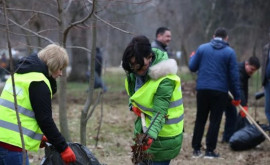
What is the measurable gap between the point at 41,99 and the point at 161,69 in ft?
3.17

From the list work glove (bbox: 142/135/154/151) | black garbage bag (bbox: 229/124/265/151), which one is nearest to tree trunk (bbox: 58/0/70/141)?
work glove (bbox: 142/135/154/151)

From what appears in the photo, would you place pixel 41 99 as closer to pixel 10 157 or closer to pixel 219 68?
pixel 10 157

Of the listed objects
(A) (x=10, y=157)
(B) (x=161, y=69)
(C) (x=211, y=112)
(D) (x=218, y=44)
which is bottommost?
(C) (x=211, y=112)

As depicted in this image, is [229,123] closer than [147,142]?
No

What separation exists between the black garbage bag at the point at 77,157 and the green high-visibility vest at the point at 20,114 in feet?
0.72

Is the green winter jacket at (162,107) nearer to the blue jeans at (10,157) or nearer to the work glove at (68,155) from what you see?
the work glove at (68,155)

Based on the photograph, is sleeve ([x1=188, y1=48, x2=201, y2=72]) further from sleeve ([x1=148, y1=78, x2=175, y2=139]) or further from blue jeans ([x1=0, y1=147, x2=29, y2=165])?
blue jeans ([x1=0, y1=147, x2=29, y2=165])

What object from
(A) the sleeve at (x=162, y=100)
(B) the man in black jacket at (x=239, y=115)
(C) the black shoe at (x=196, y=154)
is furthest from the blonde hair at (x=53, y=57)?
(B) the man in black jacket at (x=239, y=115)

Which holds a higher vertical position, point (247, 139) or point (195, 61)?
point (195, 61)

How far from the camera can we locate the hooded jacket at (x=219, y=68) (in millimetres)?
6391

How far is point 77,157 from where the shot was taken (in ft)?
12.1

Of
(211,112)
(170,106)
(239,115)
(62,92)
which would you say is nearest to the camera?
(170,106)

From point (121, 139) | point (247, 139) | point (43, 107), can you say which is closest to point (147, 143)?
point (43, 107)

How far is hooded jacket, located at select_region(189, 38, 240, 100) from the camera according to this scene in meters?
6.39
